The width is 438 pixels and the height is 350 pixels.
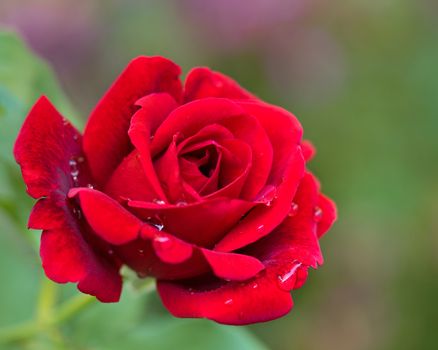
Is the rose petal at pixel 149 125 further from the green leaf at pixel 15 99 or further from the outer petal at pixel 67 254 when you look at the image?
the green leaf at pixel 15 99

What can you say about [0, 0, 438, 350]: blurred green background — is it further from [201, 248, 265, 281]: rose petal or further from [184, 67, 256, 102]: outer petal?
[201, 248, 265, 281]: rose petal

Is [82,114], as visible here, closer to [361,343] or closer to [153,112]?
[361,343]

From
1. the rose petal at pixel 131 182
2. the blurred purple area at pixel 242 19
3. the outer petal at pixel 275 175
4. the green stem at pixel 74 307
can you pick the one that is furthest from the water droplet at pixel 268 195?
the blurred purple area at pixel 242 19

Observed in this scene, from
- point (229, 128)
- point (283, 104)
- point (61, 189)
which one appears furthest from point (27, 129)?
point (283, 104)

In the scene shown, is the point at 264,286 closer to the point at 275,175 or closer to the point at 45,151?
the point at 275,175

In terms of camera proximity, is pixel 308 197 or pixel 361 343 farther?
pixel 361 343

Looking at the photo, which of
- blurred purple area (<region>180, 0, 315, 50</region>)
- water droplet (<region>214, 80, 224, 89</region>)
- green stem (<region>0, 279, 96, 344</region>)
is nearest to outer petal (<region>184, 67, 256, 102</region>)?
water droplet (<region>214, 80, 224, 89</region>)

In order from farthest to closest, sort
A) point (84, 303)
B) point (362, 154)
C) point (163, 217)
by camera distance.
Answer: point (362, 154), point (84, 303), point (163, 217)

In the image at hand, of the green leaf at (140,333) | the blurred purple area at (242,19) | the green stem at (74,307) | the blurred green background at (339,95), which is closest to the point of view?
the green stem at (74,307)
